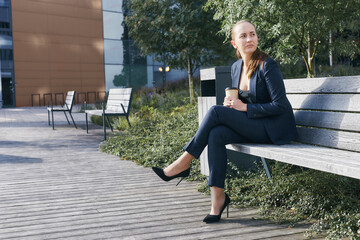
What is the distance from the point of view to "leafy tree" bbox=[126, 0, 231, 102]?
13.1 metres

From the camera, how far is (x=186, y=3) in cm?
1348

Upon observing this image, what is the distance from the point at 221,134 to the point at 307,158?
0.78 metres

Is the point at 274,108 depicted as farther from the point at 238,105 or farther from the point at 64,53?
the point at 64,53

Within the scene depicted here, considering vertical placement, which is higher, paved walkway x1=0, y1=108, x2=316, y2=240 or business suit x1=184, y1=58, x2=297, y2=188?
business suit x1=184, y1=58, x2=297, y2=188

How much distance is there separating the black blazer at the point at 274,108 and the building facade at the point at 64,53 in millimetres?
23033

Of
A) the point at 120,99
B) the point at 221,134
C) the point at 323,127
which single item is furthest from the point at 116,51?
the point at 323,127

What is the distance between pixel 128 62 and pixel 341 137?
2746 cm

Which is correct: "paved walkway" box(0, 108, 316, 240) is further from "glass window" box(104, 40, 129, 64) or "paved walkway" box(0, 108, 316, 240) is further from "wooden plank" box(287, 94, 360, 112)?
"glass window" box(104, 40, 129, 64)

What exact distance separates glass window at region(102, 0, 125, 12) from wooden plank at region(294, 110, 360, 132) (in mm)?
27716

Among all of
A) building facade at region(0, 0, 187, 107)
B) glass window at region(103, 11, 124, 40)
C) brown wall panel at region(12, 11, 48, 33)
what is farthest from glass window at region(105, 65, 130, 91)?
brown wall panel at region(12, 11, 48, 33)

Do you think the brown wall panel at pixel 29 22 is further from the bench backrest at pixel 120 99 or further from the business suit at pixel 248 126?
the business suit at pixel 248 126

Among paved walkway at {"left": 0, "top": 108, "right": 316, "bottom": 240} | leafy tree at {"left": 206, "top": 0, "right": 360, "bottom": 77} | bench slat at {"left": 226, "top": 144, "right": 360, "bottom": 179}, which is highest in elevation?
leafy tree at {"left": 206, "top": 0, "right": 360, "bottom": 77}

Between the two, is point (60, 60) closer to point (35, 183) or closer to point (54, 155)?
point (54, 155)

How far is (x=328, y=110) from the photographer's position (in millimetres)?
3215
